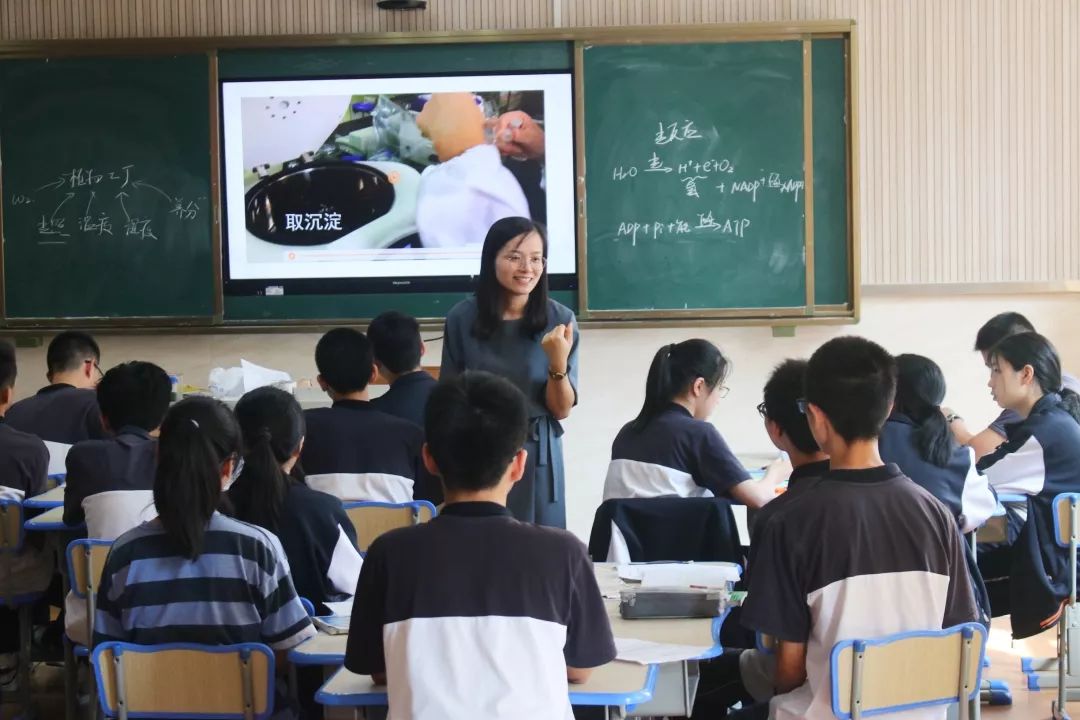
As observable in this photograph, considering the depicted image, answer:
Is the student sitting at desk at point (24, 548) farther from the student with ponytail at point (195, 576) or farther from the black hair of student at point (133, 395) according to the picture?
the student with ponytail at point (195, 576)

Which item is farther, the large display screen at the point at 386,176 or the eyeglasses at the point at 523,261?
the large display screen at the point at 386,176

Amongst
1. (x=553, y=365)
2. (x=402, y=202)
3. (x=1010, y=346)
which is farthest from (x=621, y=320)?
(x=553, y=365)

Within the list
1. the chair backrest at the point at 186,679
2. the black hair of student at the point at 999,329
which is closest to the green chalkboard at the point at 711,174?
the black hair of student at the point at 999,329

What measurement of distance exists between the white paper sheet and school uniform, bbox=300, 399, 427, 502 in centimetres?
130

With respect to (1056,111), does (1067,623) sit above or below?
below

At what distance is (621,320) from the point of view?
209 inches

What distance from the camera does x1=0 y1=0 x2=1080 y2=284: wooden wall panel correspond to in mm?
5258

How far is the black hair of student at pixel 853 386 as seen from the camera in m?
2.10

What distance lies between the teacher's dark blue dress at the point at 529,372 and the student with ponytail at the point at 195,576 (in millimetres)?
1062

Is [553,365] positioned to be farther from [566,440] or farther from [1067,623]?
[566,440]

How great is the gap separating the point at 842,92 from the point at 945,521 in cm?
345

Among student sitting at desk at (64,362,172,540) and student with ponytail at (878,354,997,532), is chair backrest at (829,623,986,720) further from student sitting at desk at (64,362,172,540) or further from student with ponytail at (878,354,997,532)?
student sitting at desk at (64,362,172,540)

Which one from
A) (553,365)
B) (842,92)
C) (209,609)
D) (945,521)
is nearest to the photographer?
(945,521)

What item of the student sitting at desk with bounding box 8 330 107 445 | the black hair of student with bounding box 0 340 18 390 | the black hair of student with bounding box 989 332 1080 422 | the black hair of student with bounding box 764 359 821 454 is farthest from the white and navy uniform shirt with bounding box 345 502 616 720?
the black hair of student with bounding box 0 340 18 390
